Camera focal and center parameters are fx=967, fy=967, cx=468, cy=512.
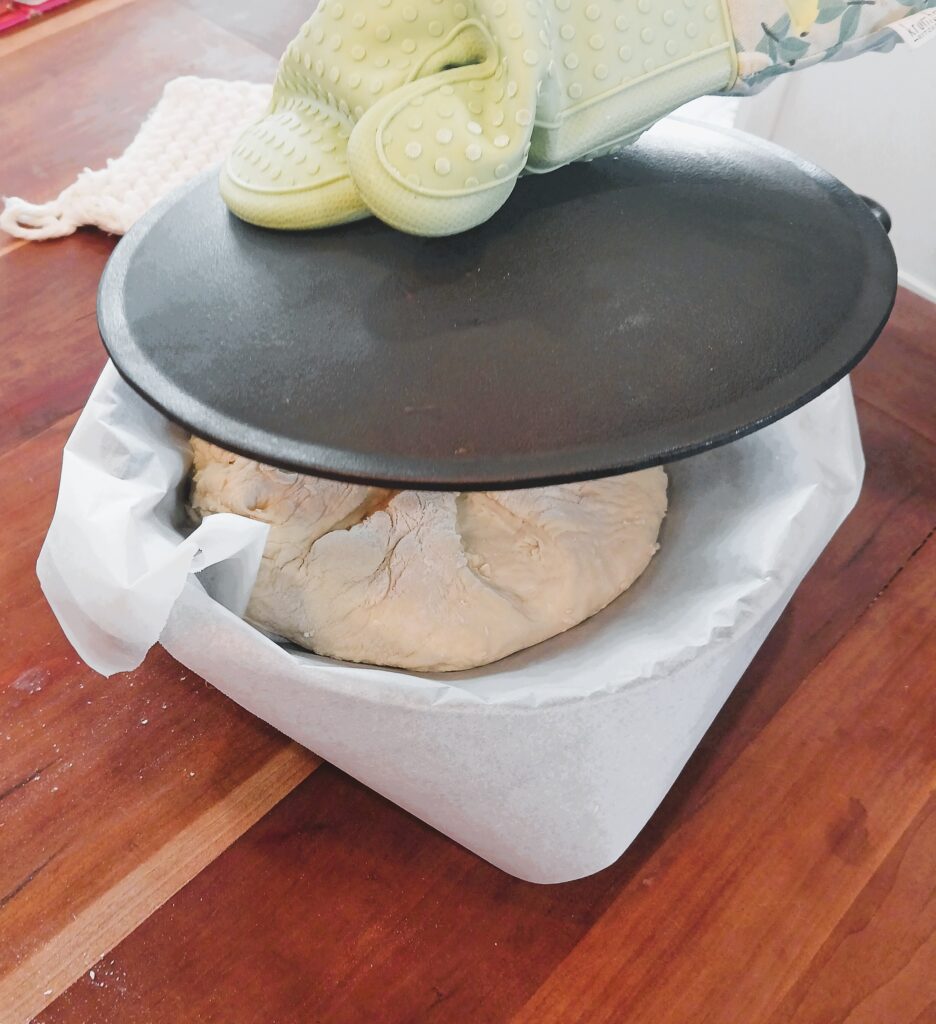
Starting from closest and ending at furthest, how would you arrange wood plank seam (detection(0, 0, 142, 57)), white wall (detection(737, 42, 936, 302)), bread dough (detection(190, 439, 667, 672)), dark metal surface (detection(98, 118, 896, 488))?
dark metal surface (detection(98, 118, 896, 488)) → bread dough (detection(190, 439, 667, 672)) → white wall (detection(737, 42, 936, 302)) → wood plank seam (detection(0, 0, 142, 57))

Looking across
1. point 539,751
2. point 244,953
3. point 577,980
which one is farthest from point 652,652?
point 244,953

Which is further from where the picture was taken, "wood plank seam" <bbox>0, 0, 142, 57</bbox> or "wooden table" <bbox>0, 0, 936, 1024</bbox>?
"wood plank seam" <bbox>0, 0, 142, 57</bbox>

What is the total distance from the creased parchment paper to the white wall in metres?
0.45

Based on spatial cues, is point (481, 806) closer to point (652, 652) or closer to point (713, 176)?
point (652, 652)

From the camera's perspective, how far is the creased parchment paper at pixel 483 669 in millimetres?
550

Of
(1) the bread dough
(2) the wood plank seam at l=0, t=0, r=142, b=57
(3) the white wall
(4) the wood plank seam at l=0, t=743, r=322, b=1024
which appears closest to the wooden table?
(4) the wood plank seam at l=0, t=743, r=322, b=1024

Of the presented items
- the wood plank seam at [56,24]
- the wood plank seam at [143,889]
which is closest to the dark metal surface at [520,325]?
the wood plank seam at [143,889]

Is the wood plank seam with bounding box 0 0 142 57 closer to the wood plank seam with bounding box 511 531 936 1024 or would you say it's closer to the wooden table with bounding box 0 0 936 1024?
the wooden table with bounding box 0 0 936 1024

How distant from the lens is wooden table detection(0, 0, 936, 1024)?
0.59 metres

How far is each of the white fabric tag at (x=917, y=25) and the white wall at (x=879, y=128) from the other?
14.1 inches

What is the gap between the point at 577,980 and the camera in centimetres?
60

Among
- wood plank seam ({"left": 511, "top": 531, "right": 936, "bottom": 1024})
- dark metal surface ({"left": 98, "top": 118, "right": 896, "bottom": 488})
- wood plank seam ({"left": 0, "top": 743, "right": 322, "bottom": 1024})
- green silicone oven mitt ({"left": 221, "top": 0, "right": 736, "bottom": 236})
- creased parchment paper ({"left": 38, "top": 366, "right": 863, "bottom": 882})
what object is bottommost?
wood plank seam ({"left": 511, "top": 531, "right": 936, "bottom": 1024})

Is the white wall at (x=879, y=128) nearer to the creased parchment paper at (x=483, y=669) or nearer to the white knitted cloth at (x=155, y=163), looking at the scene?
the creased parchment paper at (x=483, y=669)

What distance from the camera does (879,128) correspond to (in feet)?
3.23
